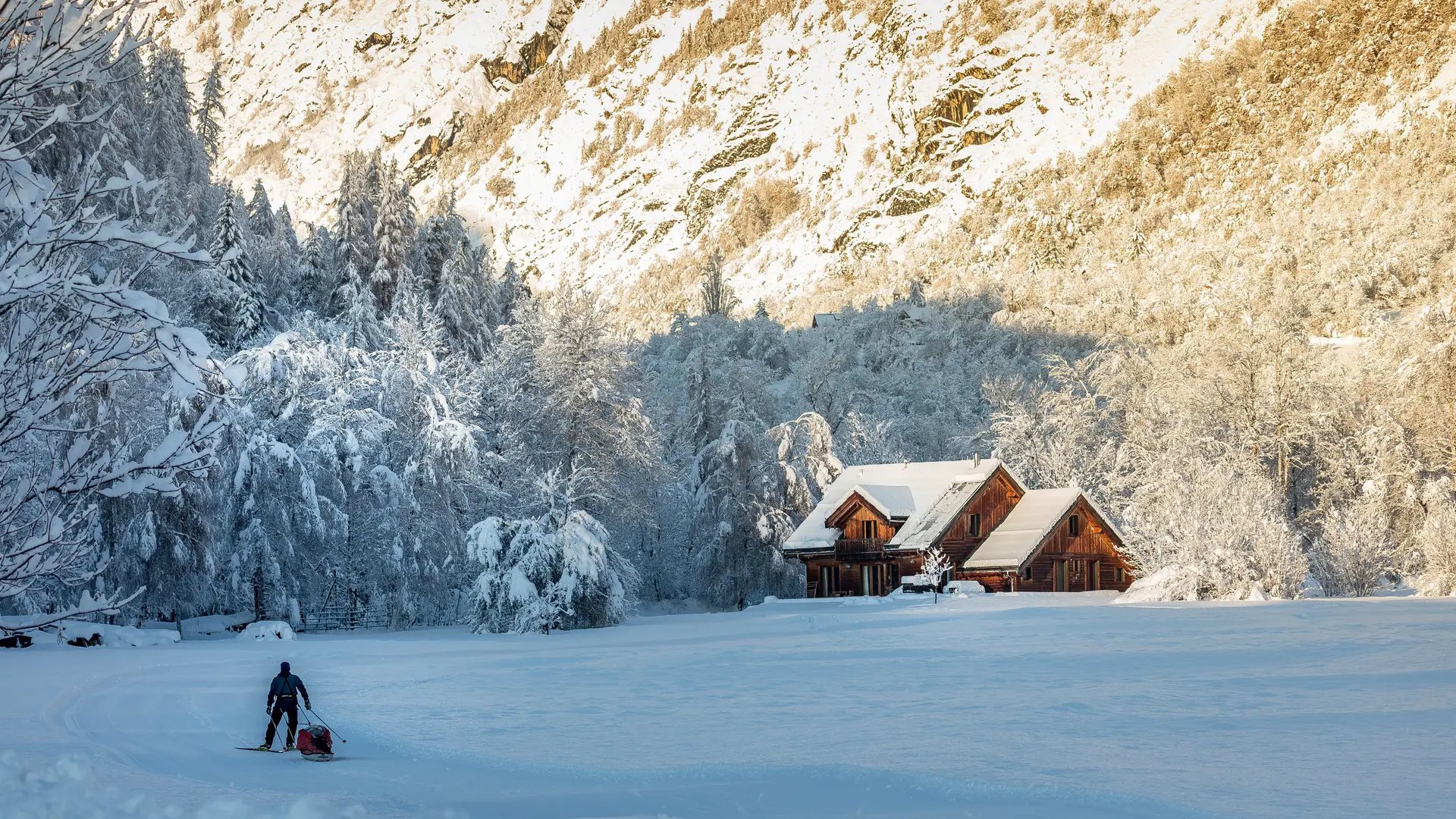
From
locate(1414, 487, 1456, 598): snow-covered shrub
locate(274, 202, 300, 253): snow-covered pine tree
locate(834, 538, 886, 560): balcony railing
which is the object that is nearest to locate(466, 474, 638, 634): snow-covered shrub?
locate(834, 538, 886, 560): balcony railing

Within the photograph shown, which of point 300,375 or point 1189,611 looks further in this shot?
point 300,375

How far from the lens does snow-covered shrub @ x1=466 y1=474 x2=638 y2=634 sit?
37812 millimetres

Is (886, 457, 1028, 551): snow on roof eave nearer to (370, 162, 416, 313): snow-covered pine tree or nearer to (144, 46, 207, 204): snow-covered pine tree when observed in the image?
(370, 162, 416, 313): snow-covered pine tree

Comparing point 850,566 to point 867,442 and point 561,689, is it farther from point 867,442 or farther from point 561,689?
point 561,689

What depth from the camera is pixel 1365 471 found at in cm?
5109

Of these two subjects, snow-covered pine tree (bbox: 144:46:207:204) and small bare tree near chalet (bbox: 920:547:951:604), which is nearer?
small bare tree near chalet (bbox: 920:547:951:604)

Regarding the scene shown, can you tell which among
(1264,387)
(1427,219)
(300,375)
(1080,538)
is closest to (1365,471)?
(1264,387)

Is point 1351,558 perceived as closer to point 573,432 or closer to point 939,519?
point 939,519

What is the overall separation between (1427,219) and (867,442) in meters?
38.9

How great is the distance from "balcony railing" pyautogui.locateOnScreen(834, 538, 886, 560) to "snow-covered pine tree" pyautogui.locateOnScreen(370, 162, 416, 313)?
23424 millimetres

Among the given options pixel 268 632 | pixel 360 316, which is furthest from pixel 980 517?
pixel 268 632

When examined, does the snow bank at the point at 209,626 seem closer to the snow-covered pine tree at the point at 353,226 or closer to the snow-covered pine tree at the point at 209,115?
the snow-covered pine tree at the point at 353,226

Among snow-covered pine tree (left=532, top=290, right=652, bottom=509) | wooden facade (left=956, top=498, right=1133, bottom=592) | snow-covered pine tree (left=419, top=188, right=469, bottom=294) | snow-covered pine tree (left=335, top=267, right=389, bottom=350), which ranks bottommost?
wooden facade (left=956, top=498, right=1133, bottom=592)

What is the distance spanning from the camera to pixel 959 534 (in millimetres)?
50250
